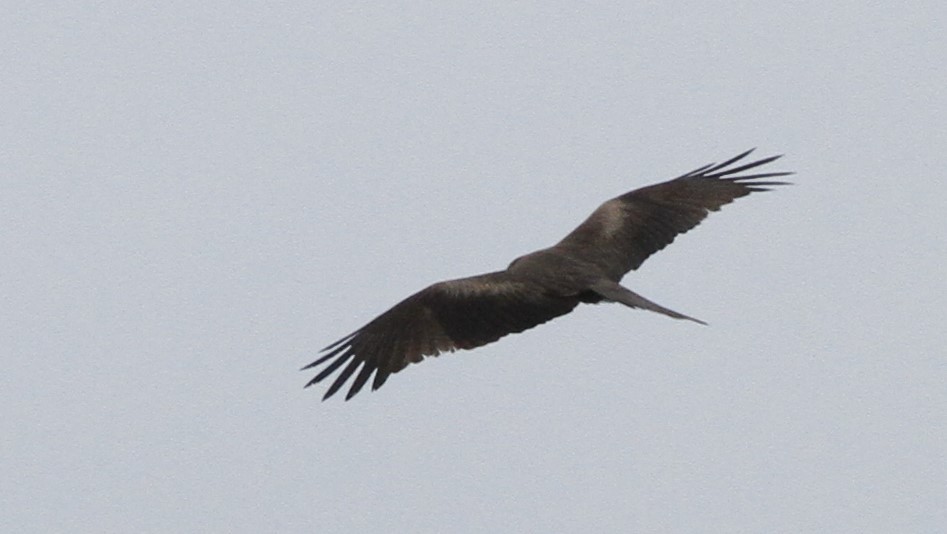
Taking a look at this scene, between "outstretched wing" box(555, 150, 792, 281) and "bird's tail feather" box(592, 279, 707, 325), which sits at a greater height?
"outstretched wing" box(555, 150, 792, 281)

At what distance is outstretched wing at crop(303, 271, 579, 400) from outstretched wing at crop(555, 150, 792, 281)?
1148 mm

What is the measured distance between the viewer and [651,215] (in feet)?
64.1

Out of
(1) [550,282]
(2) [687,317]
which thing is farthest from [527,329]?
(2) [687,317]

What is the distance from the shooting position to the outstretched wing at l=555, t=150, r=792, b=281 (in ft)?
61.3

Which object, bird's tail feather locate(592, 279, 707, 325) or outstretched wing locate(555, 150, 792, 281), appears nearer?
bird's tail feather locate(592, 279, 707, 325)

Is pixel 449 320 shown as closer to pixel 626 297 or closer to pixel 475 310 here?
pixel 475 310

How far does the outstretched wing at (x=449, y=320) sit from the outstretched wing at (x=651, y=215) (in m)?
1.15

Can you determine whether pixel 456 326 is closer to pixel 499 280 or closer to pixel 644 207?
pixel 499 280

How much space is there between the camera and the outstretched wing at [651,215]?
18672 mm

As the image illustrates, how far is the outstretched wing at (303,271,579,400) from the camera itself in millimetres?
17000

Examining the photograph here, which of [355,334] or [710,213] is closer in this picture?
[355,334]

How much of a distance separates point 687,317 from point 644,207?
354 cm

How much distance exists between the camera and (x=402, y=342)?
1706 centimetres

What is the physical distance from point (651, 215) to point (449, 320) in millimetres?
3216
